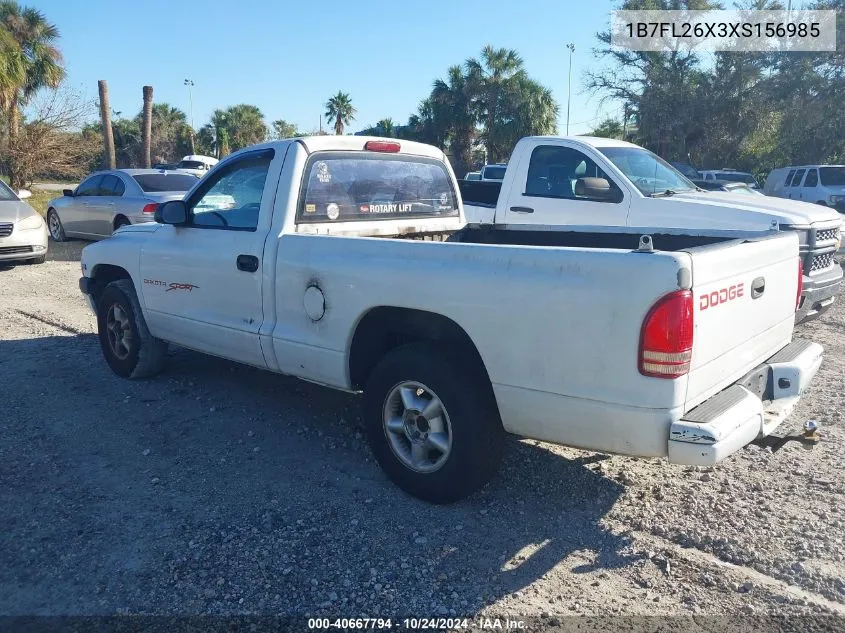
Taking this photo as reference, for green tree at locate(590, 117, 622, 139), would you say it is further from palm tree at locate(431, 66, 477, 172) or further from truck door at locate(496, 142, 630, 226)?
truck door at locate(496, 142, 630, 226)

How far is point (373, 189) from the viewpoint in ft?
16.3

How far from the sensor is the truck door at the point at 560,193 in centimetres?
745

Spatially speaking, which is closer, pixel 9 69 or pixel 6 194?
pixel 6 194

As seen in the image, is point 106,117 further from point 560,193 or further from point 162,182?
point 560,193

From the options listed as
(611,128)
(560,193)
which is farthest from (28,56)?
(560,193)

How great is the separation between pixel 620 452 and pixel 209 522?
2.04 metres

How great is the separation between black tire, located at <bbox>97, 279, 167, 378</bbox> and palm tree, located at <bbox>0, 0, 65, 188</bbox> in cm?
2507

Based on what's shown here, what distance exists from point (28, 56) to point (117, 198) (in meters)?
22.8

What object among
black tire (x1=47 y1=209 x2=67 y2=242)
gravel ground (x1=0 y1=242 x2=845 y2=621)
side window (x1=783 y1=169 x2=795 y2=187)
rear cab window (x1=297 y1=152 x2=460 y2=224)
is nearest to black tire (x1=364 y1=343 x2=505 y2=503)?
gravel ground (x1=0 y1=242 x2=845 y2=621)

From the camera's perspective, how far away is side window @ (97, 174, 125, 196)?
12948 mm

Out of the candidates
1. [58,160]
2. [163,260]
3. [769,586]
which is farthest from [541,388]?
[58,160]

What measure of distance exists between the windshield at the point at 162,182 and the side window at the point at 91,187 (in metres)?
1.13

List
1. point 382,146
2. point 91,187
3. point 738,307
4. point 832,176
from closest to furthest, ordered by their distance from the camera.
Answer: point 738,307 < point 382,146 < point 91,187 < point 832,176

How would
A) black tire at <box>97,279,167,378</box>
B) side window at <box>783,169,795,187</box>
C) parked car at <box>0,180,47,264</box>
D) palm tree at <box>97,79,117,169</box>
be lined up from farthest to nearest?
1. palm tree at <box>97,79,117,169</box>
2. side window at <box>783,169,795,187</box>
3. parked car at <box>0,180,47,264</box>
4. black tire at <box>97,279,167,378</box>
